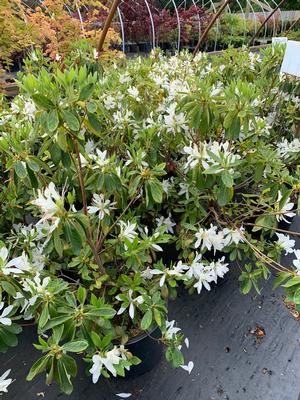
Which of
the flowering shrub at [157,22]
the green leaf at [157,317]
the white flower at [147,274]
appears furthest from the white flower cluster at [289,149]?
the flowering shrub at [157,22]

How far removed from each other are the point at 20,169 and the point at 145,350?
810mm

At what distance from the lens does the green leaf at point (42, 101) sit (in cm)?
78

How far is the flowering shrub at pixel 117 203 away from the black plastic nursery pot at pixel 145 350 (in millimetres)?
38

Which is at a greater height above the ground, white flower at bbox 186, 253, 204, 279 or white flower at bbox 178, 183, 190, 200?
white flower at bbox 178, 183, 190, 200

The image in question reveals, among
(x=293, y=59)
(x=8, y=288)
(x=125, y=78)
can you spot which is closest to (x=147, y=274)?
(x=8, y=288)

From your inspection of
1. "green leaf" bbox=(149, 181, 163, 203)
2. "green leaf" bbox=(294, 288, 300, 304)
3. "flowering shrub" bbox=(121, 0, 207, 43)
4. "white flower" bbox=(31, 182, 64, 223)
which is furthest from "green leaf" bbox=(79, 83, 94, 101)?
"flowering shrub" bbox=(121, 0, 207, 43)

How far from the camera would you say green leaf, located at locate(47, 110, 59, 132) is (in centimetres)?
78

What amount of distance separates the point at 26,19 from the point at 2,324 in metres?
2.62

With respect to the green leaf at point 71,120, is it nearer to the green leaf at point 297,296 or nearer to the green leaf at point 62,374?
the green leaf at point 62,374

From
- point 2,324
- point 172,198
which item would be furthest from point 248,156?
point 2,324

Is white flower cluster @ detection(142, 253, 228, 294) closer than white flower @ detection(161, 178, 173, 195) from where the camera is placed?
Yes

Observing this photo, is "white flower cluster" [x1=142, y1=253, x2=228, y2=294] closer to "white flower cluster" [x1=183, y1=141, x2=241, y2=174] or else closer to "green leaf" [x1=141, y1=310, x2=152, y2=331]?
"green leaf" [x1=141, y1=310, x2=152, y2=331]

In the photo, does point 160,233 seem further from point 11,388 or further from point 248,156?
point 11,388

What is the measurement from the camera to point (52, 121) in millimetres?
787
